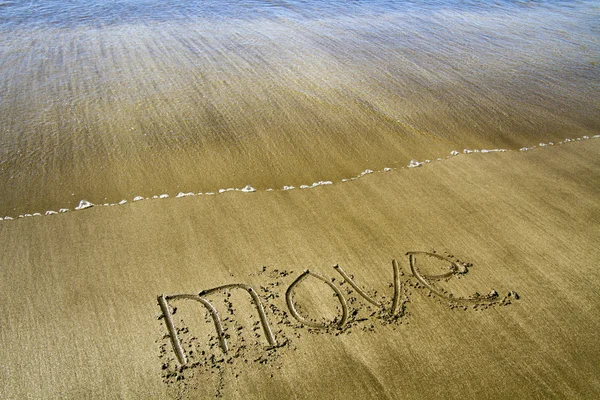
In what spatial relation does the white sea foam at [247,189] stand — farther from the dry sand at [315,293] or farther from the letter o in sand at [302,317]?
the letter o in sand at [302,317]

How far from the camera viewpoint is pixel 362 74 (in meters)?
6.05

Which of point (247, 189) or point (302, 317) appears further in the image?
point (247, 189)

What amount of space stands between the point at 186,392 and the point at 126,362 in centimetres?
45

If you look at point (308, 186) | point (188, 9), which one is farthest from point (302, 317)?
point (188, 9)

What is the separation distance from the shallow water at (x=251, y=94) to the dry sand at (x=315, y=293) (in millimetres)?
496

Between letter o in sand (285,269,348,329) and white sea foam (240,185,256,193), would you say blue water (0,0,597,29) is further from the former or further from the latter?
letter o in sand (285,269,348,329)

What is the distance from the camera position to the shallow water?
4133 mm

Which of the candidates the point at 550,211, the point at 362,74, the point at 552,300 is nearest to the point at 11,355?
the point at 552,300

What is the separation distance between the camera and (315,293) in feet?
9.83

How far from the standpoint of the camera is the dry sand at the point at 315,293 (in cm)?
249

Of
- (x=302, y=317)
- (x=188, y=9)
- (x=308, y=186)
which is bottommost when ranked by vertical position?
(x=302, y=317)

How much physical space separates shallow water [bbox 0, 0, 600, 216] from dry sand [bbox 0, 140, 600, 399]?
50 cm

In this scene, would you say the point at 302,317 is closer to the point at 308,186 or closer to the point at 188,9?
the point at 308,186

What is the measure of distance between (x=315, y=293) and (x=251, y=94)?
3273mm
